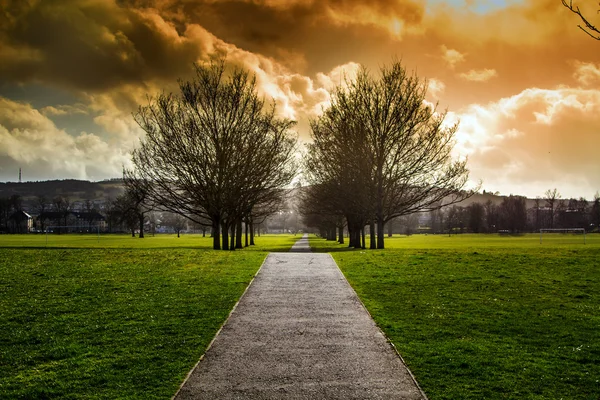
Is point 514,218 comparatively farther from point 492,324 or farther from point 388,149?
point 492,324

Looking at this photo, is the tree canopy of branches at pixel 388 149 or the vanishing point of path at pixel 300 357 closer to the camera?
the vanishing point of path at pixel 300 357

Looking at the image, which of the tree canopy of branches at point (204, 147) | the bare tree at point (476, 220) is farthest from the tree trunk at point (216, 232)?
the bare tree at point (476, 220)

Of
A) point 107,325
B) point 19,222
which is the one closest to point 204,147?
point 107,325

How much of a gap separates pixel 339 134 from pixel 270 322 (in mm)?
27628

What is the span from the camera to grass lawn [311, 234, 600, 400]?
7.29 metres

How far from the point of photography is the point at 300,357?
8.20 metres

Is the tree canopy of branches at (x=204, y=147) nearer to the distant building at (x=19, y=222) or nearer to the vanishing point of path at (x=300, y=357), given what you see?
the vanishing point of path at (x=300, y=357)

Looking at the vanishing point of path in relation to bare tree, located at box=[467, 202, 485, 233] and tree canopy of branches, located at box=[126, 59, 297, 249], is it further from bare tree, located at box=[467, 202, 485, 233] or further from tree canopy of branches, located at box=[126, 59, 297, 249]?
bare tree, located at box=[467, 202, 485, 233]

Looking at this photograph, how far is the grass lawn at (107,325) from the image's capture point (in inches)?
286

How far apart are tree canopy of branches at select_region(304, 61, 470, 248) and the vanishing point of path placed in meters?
23.5

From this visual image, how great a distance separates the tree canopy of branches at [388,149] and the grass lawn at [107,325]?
17.7 metres

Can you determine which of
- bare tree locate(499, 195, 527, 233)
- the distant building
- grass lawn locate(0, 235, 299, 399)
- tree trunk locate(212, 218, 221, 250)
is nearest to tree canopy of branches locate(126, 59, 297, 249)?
tree trunk locate(212, 218, 221, 250)

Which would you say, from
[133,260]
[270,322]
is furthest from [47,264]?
[270,322]

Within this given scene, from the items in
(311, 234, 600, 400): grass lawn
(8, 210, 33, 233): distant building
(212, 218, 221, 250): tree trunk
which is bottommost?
(311, 234, 600, 400): grass lawn
